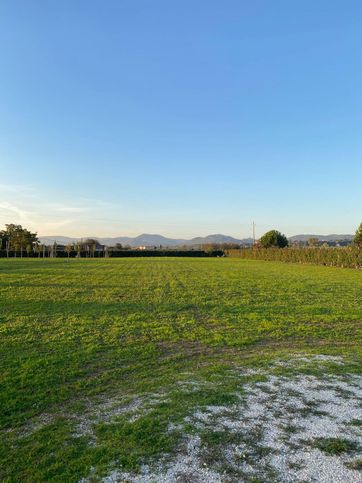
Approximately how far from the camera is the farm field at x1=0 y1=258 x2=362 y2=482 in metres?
2.93

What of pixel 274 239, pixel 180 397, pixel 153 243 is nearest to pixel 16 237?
pixel 274 239

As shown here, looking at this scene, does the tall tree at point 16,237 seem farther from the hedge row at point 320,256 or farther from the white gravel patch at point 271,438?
the white gravel patch at point 271,438

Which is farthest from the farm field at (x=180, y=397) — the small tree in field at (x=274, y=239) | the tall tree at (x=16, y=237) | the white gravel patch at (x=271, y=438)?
the small tree in field at (x=274, y=239)

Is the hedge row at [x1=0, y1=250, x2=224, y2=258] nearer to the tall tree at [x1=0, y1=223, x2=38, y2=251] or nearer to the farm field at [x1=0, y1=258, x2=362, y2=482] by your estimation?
the tall tree at [x1=0, y1=223, x2=38, y2=251]

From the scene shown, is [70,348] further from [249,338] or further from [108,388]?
[249,338]

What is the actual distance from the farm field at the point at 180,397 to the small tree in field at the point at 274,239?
58.0 meters

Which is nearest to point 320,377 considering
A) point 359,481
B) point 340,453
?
point 340,453

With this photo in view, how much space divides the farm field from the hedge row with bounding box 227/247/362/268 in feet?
80.7

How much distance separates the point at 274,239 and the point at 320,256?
2888cm

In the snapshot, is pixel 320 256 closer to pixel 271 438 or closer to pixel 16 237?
pixel 271 438

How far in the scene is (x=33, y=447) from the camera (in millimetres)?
3203

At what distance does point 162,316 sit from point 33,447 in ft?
20.7

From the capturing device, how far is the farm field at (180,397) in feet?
9.60

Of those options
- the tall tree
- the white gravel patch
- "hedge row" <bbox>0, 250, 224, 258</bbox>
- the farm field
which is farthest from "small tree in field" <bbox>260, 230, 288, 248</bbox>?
the white gravel patch
